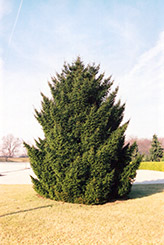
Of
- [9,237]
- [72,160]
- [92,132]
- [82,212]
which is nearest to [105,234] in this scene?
[82,212]

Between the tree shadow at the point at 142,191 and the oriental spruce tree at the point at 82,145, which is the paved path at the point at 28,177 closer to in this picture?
the tree shadow at the point at 142,191

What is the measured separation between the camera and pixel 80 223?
4.58m

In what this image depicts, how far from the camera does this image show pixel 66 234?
3943mm

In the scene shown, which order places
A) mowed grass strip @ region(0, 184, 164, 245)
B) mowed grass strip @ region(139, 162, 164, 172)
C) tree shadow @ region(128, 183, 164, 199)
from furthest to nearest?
mowed grass strip @ region(139, 162, 164, 172) → tree shadow @ region(128, 183, 164, 199) → mowed grass strip @ region(0, 184, 164, 245)

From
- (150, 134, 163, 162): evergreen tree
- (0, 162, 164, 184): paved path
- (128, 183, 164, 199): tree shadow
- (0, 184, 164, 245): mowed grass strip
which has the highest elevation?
(150, 134, 163, 162): evergreen tree

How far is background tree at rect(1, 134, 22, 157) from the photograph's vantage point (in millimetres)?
61062

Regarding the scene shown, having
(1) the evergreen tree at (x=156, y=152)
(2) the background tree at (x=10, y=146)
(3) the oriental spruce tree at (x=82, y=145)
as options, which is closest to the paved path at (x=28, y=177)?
(3) the oriental spruce tree at (x=82, y=145)

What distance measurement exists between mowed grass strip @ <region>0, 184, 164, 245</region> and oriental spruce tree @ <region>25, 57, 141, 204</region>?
2.13 ft

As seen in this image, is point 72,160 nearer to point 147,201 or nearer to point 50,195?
point 50,195

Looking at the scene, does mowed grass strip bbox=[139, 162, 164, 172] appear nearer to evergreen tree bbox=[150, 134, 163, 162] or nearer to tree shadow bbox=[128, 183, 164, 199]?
evergreen tree bbox=[150, 134, 163, 162]

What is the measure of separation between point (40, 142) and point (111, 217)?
4.03 meters

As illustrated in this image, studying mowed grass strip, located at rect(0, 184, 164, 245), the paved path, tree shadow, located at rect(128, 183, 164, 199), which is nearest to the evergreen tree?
the paved path

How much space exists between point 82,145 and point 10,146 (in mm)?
61088

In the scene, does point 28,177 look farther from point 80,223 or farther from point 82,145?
point 80,223
